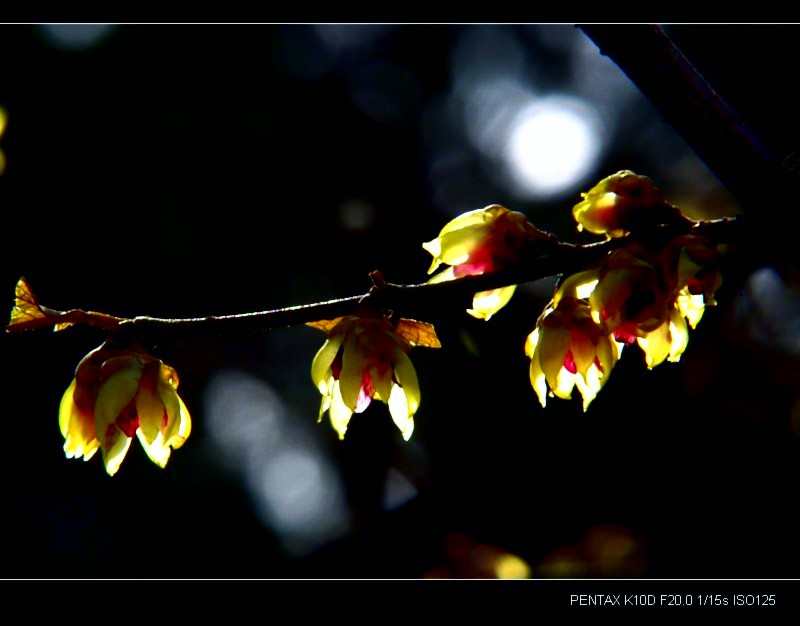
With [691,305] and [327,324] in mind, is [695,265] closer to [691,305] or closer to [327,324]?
[691,305]

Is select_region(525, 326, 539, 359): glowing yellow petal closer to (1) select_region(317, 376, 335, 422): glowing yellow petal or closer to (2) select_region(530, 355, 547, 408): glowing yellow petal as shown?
(2) select_region(530, 355, 547, 408): glowing yellow petal

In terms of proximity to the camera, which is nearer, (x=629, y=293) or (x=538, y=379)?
(x=629, y=293)

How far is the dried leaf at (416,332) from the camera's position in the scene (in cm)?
80

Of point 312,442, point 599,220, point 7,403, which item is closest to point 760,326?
point 312,442

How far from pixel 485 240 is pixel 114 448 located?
40cm

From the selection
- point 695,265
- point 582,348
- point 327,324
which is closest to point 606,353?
point 582,348

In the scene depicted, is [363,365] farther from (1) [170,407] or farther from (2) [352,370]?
(1) [170,407]

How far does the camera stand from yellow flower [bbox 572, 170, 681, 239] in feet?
2.37

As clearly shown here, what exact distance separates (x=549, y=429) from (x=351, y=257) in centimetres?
83

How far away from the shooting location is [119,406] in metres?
0.77

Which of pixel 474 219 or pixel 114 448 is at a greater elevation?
pixel 474 219

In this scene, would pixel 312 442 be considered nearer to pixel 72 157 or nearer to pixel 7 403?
pixel 7 403

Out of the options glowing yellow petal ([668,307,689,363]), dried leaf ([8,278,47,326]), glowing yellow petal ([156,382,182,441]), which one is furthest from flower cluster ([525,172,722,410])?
dried leaf ([8,278,47,326])

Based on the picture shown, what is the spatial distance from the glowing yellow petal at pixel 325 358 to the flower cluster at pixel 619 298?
185 mm
